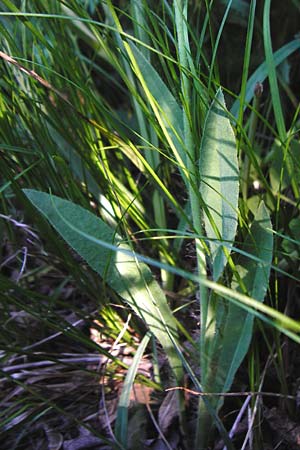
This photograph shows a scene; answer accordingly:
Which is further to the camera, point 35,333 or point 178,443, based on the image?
point 35,333

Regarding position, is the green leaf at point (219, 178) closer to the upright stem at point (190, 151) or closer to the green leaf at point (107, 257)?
the upright stem at point (190, 151)

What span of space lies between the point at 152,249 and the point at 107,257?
0.95 ft

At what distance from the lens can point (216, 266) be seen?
2.36 ft

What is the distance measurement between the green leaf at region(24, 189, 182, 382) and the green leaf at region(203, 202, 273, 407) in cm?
7

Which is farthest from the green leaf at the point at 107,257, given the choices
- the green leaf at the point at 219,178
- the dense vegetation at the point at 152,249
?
the green leaf at the point at 219,178

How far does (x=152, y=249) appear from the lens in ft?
3.57

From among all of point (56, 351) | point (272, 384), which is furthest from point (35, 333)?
point (272, 384)

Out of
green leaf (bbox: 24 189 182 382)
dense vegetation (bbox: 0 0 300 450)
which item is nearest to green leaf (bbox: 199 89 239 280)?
dense vegetation (bbox: 0 0 300 450)

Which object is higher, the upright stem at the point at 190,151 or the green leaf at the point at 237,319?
the upright stem at the point at 190,151

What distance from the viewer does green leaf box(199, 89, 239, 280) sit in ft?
2.31

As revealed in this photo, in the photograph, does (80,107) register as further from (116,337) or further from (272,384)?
(272,384)

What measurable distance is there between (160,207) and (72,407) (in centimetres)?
38

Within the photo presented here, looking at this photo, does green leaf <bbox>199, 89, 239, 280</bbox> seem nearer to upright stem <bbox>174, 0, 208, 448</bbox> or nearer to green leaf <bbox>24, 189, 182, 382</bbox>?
upright stem <bbox>174, 0, 208, 448</bbox>

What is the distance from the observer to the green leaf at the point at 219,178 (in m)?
0.70
